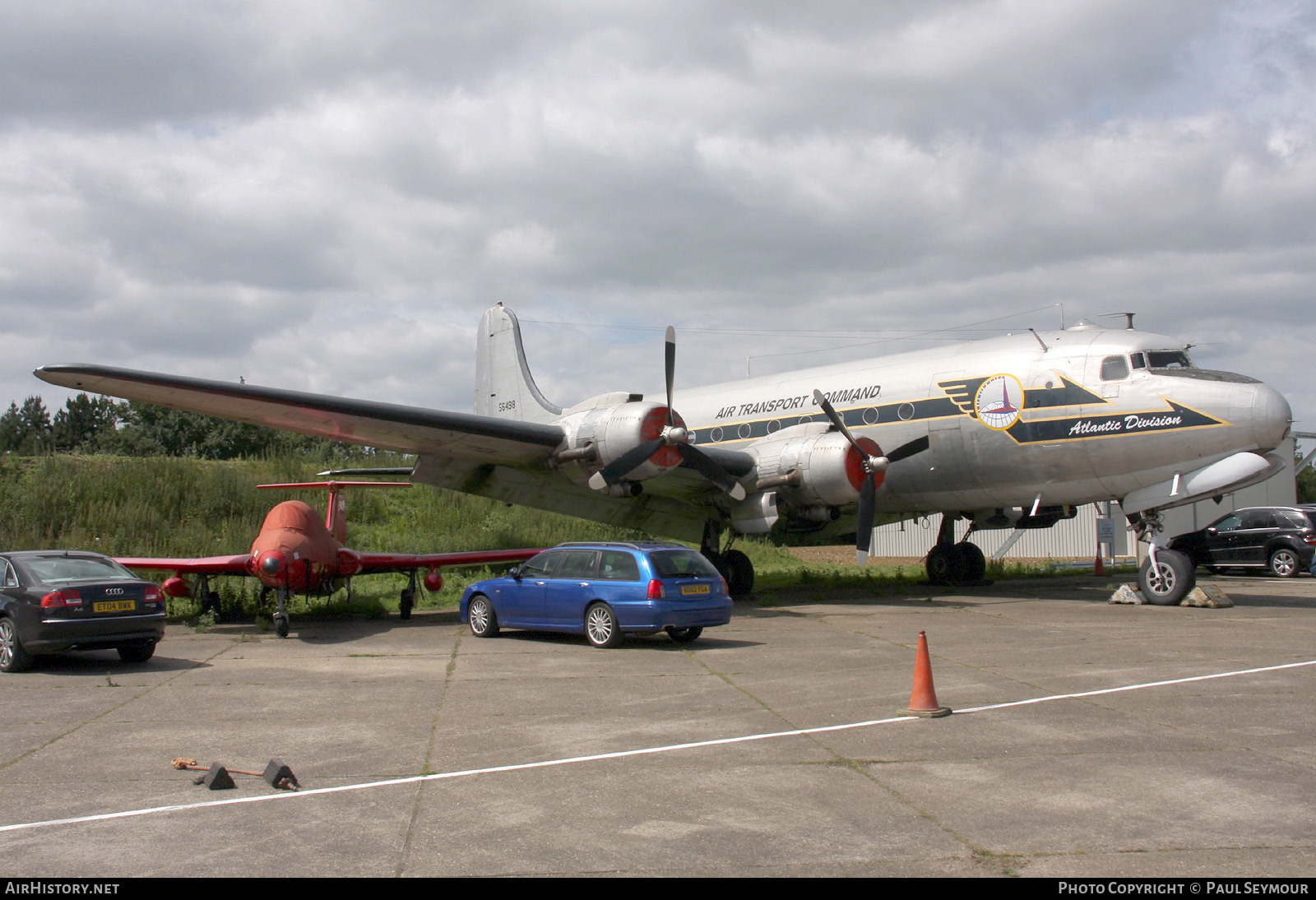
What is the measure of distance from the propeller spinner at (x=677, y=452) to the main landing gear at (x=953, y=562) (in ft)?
24.0

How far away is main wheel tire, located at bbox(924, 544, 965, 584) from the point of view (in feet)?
75.9

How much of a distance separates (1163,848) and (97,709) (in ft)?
28.6

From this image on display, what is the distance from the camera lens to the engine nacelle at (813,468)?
17.3 meters

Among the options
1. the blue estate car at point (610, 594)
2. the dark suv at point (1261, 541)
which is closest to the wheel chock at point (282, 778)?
the blue estate car at point (610, 594)

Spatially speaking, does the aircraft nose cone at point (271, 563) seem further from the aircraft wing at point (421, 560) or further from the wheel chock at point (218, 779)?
the wheel chock at point (218, 779)

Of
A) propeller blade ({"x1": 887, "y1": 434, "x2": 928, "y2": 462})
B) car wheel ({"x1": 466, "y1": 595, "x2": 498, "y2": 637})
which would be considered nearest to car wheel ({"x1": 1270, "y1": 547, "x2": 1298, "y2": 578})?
propeller blade ({"x1": 887, "y1": 434, "x2": 928, "y2": 462})

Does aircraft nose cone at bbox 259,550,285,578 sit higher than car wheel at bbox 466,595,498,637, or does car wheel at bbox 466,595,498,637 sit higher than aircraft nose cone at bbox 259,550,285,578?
aircraft nose cone at bbox 259,550,285,578

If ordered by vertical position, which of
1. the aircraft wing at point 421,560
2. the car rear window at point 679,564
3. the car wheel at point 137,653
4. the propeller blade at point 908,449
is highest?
the propeller blade at point 908,449

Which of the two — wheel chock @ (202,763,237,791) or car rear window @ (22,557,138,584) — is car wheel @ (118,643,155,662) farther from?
wheel chock @ (202,763,237,791)

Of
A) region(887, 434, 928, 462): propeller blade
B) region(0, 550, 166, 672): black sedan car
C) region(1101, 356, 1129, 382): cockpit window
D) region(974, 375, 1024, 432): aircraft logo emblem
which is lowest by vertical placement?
region(0, 550, 166, 672): black sedan car

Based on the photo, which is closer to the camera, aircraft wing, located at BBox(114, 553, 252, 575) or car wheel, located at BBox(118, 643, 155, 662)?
car wheel, located at BBox(118, 643, 155, 662)

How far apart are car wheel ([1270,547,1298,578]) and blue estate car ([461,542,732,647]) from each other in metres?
18.6

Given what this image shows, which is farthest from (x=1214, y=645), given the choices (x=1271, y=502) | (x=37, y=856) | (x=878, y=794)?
(x=1271, y=502)

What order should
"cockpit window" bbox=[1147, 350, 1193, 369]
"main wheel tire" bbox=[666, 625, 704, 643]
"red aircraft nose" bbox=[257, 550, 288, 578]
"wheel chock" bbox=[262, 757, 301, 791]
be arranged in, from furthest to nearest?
"cockpit window" bbox=[1147, 350, 1193, 369]
"red aircraft nose" bbox=[257, 550, 288, 578]
"main wheel tire" bbox=[666, 625, 704, 643]
"wheel chock" bbox=[262, 757, 301, 791]
